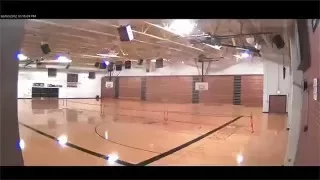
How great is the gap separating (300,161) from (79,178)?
1.82m

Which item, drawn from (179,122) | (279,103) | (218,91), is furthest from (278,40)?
(218,91)

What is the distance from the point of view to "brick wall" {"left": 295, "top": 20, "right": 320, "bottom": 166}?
1.94 m

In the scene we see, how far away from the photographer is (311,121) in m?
2.09

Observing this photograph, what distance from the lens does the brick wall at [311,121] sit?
76.4 inches

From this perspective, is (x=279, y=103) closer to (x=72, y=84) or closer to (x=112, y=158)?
(x=112, y=158)

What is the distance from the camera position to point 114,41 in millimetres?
8695

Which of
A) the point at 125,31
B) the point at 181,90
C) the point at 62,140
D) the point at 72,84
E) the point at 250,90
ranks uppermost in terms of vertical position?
the point at 125,31

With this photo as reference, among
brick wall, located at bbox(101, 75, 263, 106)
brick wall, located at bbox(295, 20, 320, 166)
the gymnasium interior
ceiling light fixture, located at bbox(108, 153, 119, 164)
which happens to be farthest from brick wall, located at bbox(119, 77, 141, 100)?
brick wall, located at bbox(295, 20, 320, 166)

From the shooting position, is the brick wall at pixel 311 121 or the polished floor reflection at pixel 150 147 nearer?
the brick wall at pixel 311 121

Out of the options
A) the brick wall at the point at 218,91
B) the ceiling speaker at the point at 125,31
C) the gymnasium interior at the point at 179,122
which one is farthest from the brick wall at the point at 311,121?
the brick wall at the point at 218,91

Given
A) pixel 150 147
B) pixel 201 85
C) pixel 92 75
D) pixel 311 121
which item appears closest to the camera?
pixel 311 121

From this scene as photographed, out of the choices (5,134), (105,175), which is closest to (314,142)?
(105,175)

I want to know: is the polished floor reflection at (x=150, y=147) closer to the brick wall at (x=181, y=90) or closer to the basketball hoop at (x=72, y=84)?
the brick wall at (x=181, y=90)

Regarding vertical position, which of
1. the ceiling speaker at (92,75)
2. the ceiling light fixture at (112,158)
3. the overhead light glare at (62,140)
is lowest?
the overhead light glare at (62,140)
